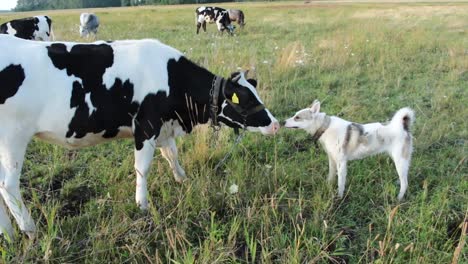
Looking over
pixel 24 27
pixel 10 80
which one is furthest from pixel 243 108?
pixel 24 27

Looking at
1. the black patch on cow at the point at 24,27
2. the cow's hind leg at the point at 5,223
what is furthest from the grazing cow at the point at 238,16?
the cow's hind leg at the point at 5,223

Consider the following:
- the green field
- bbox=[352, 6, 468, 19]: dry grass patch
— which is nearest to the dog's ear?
the green field

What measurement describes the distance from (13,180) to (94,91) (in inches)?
38.3

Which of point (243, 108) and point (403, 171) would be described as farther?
point (403, 171)

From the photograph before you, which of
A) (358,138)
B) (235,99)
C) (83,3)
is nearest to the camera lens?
(235,99)

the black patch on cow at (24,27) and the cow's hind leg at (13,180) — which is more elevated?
the black patch on cow at (24,27)

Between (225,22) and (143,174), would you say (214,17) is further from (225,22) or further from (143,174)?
(143,174)

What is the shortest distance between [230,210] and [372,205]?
1.41m

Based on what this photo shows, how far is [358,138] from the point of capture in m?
4.30

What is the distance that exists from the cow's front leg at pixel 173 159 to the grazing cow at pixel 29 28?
31.7ft

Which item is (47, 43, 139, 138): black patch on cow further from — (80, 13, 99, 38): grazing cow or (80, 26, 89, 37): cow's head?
(80, 13, 99, 38): grazing cow

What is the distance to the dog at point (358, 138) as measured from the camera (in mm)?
4186

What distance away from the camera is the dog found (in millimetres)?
4186

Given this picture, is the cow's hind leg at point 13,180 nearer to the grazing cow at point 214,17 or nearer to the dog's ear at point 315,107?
the dog's ear at point 315,107
